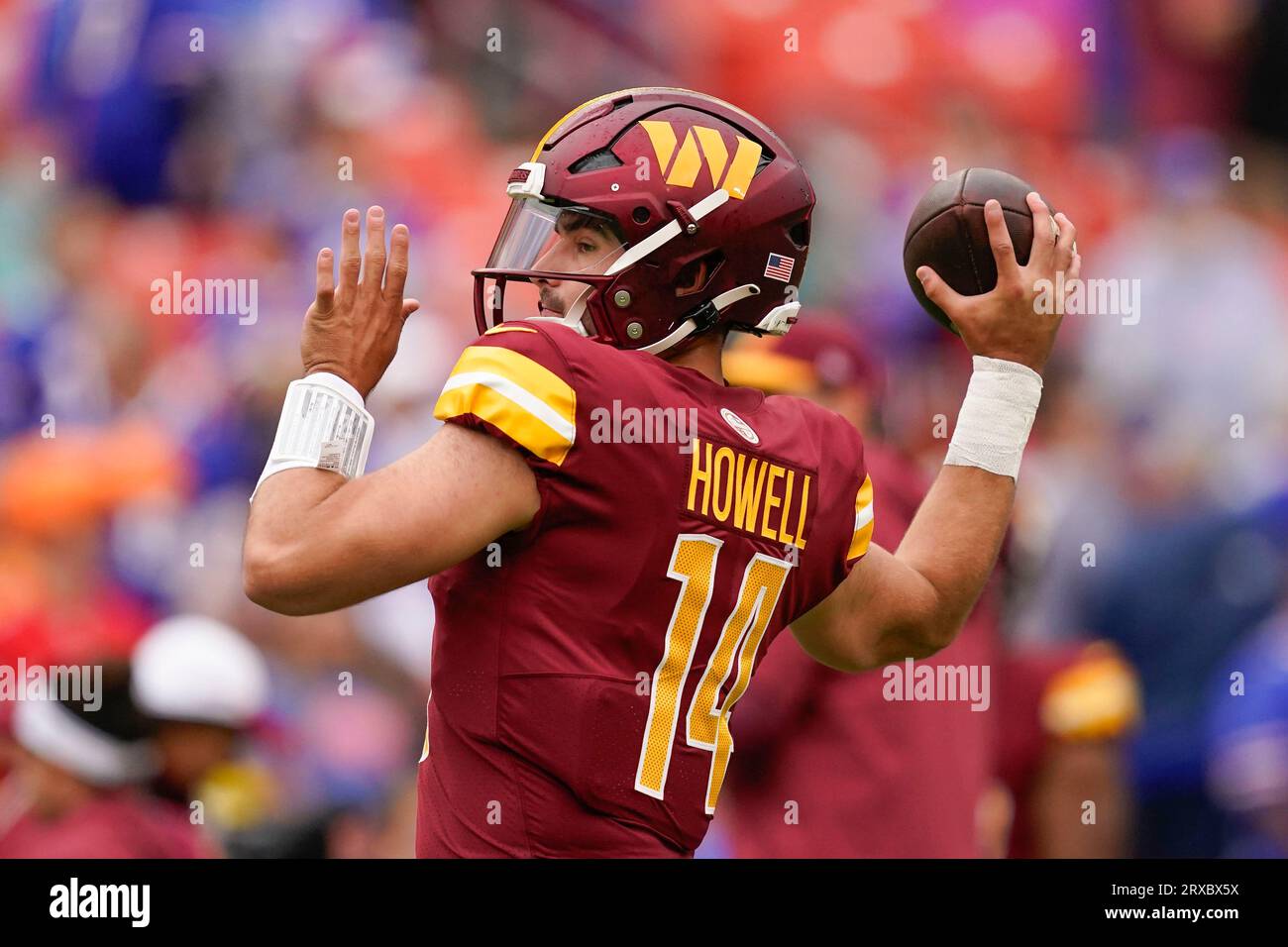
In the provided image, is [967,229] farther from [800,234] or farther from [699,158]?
[699,158]

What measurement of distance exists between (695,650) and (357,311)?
2.40 ft

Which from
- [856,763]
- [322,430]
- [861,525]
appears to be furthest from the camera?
[856,763]

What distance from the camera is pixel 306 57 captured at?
7824 millimetres

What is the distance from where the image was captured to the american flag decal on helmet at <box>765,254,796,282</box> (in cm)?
293

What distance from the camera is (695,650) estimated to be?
8.99 feet

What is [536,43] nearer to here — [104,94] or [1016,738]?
[104,94]

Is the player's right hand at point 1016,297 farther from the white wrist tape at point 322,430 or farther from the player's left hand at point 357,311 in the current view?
the white wrist tape at point 322,430

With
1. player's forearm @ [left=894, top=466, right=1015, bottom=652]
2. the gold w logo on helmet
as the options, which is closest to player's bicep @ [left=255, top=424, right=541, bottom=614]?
the gold w logo on helmet

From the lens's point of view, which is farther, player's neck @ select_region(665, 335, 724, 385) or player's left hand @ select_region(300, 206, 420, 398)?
player's neck @ select_region(665, 335, 724, 385)

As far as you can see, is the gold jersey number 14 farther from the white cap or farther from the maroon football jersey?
the white cap

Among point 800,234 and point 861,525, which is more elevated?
point 800,234

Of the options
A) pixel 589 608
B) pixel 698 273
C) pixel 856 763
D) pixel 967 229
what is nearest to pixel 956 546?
pixel 967 229

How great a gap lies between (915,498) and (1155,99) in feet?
12.7

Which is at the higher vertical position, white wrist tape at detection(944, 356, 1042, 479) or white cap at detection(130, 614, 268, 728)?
white wrist tape at detection(944, 356, 1042, 479)
